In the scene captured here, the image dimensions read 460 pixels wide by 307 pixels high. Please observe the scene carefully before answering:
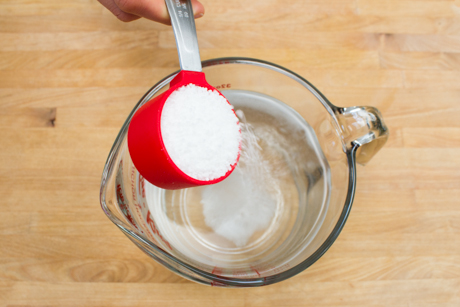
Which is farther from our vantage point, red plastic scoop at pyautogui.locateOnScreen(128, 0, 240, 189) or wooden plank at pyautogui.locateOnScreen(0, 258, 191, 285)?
wooden plank at pyautogui.locateOnScreen(0, 258, 191, 285)

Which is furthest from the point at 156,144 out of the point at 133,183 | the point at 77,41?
the point at 77,41

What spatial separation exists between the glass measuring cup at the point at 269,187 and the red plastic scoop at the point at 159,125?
28 millimetres

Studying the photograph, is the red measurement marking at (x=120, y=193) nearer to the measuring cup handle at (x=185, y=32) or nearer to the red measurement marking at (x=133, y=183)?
the red measurement marking at (x=133, y=183)

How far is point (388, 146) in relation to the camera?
719 mm

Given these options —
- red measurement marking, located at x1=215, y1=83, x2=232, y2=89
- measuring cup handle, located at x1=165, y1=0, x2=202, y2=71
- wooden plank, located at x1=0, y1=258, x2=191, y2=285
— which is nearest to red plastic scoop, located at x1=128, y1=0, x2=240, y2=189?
measuring cup handle, located at x1=165, y1=0, x2=202, y2=71

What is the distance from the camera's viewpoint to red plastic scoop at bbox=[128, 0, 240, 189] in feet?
1.55

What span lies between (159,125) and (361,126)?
1.11 feet

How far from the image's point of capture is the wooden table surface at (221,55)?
0.64m

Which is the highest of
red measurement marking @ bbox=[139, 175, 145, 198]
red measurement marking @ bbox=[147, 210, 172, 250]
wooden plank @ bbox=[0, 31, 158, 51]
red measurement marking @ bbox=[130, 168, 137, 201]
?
wooden plank @ bbox=[0, 31, 158, 51]

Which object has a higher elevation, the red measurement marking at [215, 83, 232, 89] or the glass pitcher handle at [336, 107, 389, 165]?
the red measurement marking at [215, 83, 232, 89]

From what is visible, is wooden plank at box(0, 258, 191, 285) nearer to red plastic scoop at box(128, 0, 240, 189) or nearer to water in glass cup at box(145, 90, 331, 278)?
water in glass cup at box(145, 90, 331, 278)

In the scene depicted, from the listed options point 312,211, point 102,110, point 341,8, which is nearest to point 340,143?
point 312,211

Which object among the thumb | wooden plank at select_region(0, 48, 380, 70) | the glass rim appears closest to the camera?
the glass rim

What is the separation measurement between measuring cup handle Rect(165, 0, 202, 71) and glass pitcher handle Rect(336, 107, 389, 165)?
0.88ft
